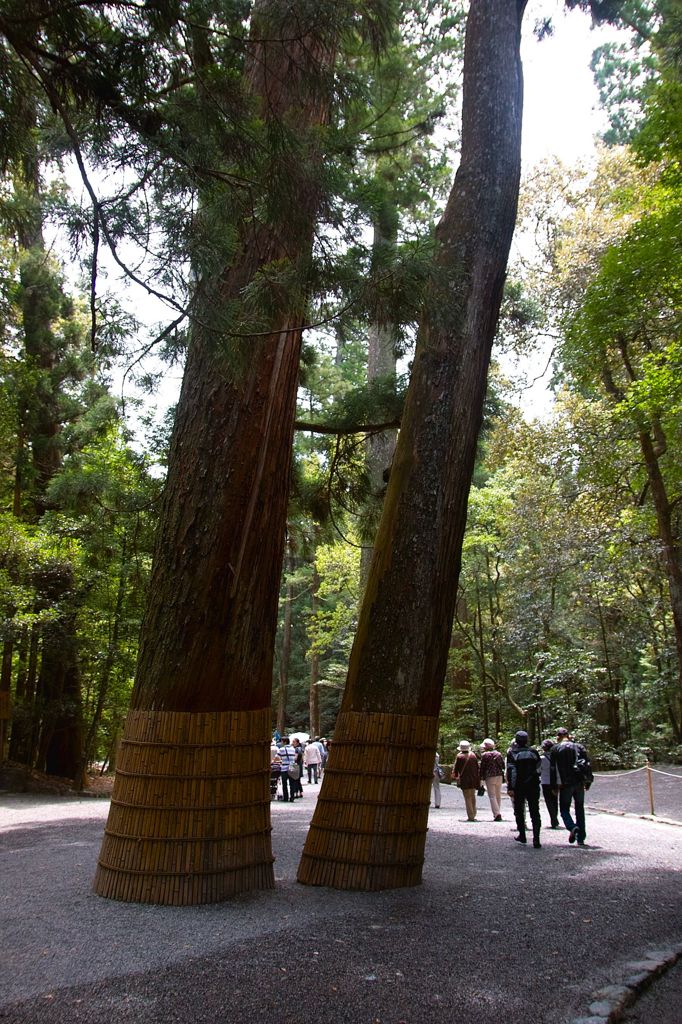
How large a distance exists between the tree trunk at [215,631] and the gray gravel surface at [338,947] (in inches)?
14.8

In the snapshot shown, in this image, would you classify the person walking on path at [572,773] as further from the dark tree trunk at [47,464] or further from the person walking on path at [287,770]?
the dark tree trunk at [47,464]

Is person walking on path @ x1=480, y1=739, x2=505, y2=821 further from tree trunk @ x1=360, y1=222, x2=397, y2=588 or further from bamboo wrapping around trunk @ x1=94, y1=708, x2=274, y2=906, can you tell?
bamboo wrapping around trunk @ x1=94, y1=708, x2=274, y2=906

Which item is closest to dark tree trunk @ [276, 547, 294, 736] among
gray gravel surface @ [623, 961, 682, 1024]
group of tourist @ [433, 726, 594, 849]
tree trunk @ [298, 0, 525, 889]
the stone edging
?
group of tourist @ [433, 726, 594, 849]

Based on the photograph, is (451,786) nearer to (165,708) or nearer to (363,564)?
(363,564)

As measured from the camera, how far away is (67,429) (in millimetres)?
16062

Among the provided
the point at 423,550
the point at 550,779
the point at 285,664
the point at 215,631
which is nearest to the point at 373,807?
the point at 215,631

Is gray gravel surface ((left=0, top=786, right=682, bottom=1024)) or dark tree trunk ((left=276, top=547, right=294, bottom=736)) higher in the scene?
dark tree trunk ((left=276, top=547, right=294, bottom=736))

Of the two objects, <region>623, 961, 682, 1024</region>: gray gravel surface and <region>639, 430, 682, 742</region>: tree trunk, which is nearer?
<region>623, 961, 682, 1024</region>: gray gravel surface

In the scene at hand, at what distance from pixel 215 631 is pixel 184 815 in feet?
4.26

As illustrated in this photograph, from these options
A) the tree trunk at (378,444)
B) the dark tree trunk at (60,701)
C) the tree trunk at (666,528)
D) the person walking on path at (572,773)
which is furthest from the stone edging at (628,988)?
the dark tree trunk at (60,701)

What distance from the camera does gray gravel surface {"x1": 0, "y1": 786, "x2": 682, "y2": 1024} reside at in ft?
11.7

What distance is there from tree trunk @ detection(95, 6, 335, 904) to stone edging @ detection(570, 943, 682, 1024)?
2.61m

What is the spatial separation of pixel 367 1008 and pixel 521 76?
25.7 ft

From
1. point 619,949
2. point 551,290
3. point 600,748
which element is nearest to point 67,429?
point 551,290
